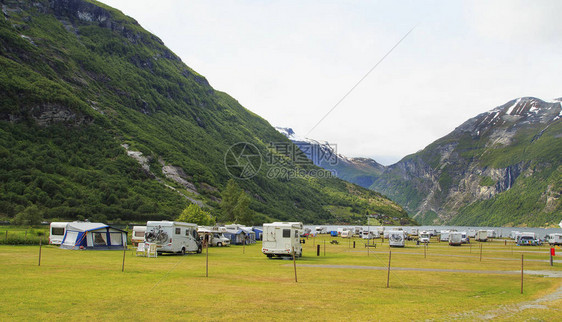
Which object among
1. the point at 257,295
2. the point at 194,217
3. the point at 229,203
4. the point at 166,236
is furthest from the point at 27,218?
the point at 229,203

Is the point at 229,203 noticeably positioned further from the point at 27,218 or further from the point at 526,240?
the point at 526,240

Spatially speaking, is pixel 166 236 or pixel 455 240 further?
pixel 455 240

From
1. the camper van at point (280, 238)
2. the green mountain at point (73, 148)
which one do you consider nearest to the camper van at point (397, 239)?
the camper van at point (280, 238)

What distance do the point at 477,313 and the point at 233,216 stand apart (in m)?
113

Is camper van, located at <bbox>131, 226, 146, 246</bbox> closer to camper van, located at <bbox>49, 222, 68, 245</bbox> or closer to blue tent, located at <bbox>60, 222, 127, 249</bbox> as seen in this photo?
blue tent, located at <bbox>60, 222, 127, 249</bbox>

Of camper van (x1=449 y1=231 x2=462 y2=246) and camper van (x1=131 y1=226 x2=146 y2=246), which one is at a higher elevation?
camper van (x1=131 y1=226 x2=146 y2=246)

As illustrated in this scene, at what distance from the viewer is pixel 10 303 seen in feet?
43.8

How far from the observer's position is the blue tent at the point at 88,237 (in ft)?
136

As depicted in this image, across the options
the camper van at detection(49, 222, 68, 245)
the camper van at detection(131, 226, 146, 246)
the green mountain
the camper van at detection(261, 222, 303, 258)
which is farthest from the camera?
the green mountain

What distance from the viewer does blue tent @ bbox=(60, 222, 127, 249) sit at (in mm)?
41500

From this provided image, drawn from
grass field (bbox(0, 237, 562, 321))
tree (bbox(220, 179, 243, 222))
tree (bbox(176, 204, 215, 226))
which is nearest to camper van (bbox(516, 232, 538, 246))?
grass field (bbox(0, 237, 562, 321))

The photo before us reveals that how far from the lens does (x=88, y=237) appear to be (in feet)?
138

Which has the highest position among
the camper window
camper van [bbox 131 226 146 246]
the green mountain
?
the green mountain

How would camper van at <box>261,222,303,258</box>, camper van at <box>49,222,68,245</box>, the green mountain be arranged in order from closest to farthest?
camper van at <box>261,222,303,258</box> < camper van at <box>49,222,68,245</box> < the green mountain
